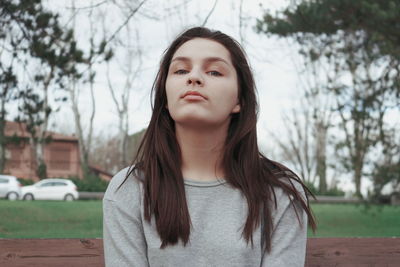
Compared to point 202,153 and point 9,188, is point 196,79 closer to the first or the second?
point 202,153

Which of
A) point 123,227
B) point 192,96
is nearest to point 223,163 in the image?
point 192,96

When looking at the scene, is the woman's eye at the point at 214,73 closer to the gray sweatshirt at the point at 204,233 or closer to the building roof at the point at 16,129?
the gray sweatshirt at the point at 204,233

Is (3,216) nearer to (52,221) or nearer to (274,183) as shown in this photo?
(52,221)

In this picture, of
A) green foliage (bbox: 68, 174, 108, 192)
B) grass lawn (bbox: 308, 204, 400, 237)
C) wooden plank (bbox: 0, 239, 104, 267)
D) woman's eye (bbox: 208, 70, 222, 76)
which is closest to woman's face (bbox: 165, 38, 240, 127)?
woman's eye (bbox: 208, 70, 222, 76)

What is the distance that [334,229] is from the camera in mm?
9820

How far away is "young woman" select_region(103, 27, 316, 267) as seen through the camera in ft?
6.44

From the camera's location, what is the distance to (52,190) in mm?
19172

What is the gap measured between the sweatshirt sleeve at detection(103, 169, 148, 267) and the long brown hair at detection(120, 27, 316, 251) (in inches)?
1.8

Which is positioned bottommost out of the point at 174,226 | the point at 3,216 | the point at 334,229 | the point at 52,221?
the point at 334,229

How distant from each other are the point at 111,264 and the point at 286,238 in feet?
1.97

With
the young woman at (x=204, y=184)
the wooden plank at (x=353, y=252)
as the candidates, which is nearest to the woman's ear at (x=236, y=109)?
the young woman at (x=204, y=184)

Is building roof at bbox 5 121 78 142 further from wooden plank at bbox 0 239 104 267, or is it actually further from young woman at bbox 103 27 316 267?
young woman at bbox 103 27 316 267

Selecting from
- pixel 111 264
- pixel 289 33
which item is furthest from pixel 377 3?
pixel 111 264

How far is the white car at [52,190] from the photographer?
61.4 ft
